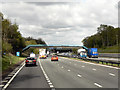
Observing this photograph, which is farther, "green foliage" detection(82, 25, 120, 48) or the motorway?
"green foliage" detection(82, 25, 120, 48)

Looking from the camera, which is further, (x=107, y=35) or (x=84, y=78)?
(x=107, y=35)

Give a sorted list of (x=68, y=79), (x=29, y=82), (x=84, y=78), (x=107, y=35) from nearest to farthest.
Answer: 1. (x=29, y=82)
2. (x=68, y=79)
3. (x=84, y=78)
4. (x=107, y=35)

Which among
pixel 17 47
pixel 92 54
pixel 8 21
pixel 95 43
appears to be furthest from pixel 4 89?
pixel 95 43

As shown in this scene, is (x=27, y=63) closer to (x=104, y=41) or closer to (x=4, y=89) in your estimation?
(x=4, y=89)

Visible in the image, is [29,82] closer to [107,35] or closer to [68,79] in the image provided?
[68,79]

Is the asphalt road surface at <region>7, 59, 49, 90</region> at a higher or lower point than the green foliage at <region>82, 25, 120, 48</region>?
lower

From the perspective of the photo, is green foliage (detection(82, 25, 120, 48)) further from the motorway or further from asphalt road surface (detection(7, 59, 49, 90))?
asphalt road surface (detection(7, 59, 49, 90))

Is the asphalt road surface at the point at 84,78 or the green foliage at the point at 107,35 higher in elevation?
the green foliage at the point at 107,35

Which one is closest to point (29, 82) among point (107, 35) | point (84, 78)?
point (84, 78)

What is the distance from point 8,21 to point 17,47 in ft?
161

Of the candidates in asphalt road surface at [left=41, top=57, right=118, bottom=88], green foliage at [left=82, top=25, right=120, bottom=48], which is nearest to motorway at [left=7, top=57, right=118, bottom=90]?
asphalt road surface at [left=41, top=57, right=118, bottom=88]

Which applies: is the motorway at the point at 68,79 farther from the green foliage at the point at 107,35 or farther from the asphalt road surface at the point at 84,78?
the green foliage at the point at 107,35

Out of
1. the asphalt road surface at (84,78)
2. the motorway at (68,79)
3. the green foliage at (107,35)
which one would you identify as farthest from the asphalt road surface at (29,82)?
the green foliage at (107,35)

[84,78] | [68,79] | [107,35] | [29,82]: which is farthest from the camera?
[107,35]
